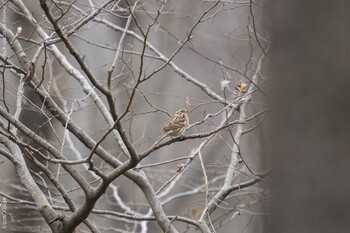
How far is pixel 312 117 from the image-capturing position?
6.09ft

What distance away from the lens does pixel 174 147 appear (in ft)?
54.5

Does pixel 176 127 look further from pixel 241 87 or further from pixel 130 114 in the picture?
pixel 130 114

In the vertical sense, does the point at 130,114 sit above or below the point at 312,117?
above

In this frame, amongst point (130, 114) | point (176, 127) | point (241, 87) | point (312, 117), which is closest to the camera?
point (312, 117)

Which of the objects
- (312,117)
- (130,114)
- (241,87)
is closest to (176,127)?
(241,87)

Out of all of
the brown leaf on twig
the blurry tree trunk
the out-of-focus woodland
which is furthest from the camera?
the brown leaf on twig

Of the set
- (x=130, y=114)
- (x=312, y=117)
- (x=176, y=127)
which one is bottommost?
(x=312, y=117)

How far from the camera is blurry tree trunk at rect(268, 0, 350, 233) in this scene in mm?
1826

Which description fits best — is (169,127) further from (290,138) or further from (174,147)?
(174,147)

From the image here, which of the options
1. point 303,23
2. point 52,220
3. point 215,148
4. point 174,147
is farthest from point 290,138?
point 174,147

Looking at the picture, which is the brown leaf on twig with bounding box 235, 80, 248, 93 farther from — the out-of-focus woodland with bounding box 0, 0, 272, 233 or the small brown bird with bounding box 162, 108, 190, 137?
the small brown bird with bounding box 162, 108, 190, 137

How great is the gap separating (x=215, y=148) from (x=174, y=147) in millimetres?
1330

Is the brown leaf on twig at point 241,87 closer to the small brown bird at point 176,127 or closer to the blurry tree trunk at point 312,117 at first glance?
the small brown bird at point 176,127

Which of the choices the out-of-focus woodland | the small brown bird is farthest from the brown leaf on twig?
the small brown bird
